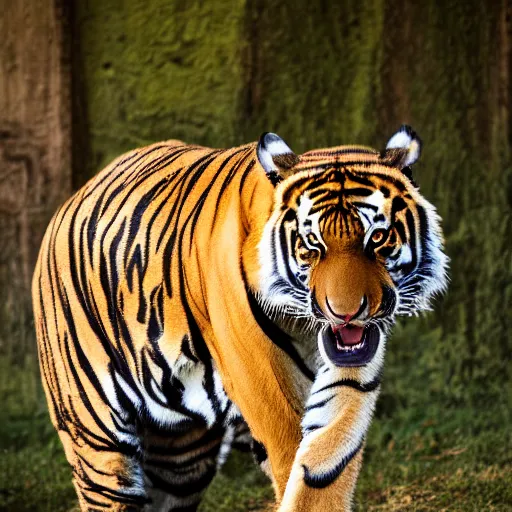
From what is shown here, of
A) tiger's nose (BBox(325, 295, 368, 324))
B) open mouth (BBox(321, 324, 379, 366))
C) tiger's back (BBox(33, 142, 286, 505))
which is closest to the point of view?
tiger's nose (BBox(325, 295, 368, 324))

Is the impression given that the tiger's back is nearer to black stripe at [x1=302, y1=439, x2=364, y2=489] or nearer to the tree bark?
black stripe at [x1=302, y1=439, x2=364, y2=489]

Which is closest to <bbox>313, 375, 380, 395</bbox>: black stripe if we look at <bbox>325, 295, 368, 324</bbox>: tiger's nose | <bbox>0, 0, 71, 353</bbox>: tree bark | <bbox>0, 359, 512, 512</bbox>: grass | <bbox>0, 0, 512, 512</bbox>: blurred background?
<bbox>325, 295, 368, 324</bbox>: tiger's nose

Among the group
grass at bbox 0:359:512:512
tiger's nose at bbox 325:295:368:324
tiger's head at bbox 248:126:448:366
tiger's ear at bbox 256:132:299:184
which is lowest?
grass at bbox 0:359:512:512

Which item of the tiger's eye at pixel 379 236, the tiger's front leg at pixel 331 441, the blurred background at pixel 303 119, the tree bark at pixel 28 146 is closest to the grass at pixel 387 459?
the blurred background at pixel 303 119

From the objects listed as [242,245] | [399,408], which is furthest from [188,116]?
[242,245]

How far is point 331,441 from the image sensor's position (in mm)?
A: 2975

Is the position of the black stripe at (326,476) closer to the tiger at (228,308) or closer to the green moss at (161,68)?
the tiger at (228,308)

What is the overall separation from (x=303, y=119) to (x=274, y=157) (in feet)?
6.77

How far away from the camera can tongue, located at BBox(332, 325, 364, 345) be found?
2.88 metres

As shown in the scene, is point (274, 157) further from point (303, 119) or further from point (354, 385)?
point (303, 119)

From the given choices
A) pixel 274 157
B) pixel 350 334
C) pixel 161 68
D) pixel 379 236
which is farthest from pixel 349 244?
pixel 161 68

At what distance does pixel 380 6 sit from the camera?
499cm

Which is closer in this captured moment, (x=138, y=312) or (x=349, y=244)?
(x=349, y=244)

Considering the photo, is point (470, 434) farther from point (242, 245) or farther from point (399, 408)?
point (242, 245)
